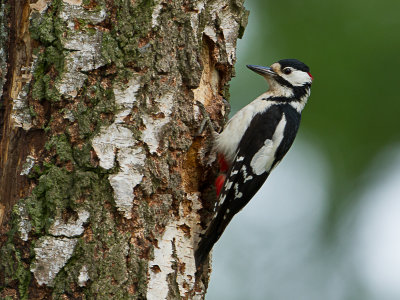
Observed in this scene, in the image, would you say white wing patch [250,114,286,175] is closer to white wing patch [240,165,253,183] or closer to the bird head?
white wing patch [240,165,253,183]

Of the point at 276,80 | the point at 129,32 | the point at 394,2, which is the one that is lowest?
the point at 276,80

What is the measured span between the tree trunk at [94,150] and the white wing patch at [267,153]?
2.81 feet

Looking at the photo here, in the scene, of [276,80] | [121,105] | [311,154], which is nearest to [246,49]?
[276,80]

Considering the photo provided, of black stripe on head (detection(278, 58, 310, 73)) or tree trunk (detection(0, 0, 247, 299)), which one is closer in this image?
tree trunk (detection(0, 0, 247, 299))

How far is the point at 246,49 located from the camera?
450 cm

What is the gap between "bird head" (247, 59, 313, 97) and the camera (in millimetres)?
3848

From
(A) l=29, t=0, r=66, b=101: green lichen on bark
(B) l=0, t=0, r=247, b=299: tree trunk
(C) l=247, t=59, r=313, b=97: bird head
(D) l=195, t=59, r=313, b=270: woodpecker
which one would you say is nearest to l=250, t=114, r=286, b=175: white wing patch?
(D) l=195, t=59, r=313, b=270: woodpecker

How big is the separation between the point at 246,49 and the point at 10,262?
8.96 feet

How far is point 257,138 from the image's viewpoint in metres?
3.56

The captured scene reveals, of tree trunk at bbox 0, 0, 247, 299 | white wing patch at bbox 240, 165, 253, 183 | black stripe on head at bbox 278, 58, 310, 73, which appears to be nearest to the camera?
tree trunk at bbox 0, 0, 247, 299

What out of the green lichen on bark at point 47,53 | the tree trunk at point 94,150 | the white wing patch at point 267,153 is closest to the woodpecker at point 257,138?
the white wing patch at point 267,153

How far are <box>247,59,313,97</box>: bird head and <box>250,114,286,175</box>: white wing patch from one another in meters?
0.31

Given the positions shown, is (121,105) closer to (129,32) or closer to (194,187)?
(129,32)

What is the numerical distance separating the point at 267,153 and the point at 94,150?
4.68 feet
